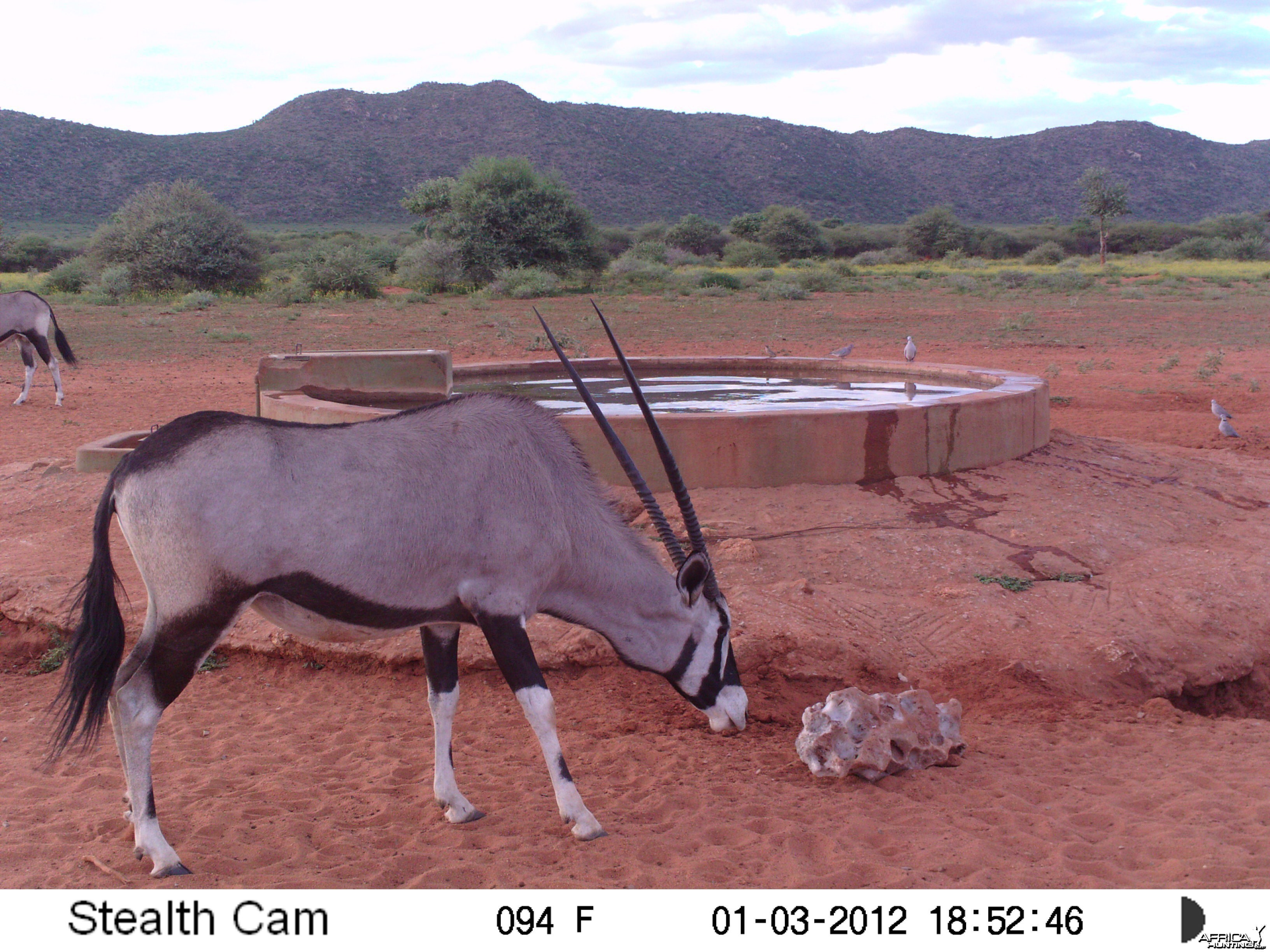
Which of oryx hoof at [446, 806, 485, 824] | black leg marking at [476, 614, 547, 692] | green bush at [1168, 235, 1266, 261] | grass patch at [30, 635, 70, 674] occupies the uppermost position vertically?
green bush at [1168, 235, 1266, 261]

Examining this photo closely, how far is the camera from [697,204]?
7094cm

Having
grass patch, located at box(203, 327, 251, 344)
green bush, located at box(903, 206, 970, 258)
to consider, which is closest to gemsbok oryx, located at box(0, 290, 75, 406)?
grass patch, located at box(203, 327, 251, 344)

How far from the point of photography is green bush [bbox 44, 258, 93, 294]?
101ft

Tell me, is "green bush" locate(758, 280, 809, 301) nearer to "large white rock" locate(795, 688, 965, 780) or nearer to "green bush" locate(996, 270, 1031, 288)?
"green bush" locate(996, 270, 1031, 288)

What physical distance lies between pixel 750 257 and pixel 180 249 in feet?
68.9

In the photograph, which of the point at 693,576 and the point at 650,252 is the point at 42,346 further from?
the point at 650,252

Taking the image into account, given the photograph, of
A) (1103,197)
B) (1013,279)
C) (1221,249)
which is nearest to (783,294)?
(1013,279)

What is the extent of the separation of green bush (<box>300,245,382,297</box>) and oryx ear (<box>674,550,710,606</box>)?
82.9 feet

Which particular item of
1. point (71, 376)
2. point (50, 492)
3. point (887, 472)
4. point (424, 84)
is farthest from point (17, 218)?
point (887, 472)

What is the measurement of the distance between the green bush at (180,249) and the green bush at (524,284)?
7118 millimetres

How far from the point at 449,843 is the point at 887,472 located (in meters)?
4.03

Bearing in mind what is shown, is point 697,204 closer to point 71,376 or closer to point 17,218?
point 17,218

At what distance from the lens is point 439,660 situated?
12.7 feet

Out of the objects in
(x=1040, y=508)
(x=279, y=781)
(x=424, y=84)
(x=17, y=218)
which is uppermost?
(x=424, y=84)
